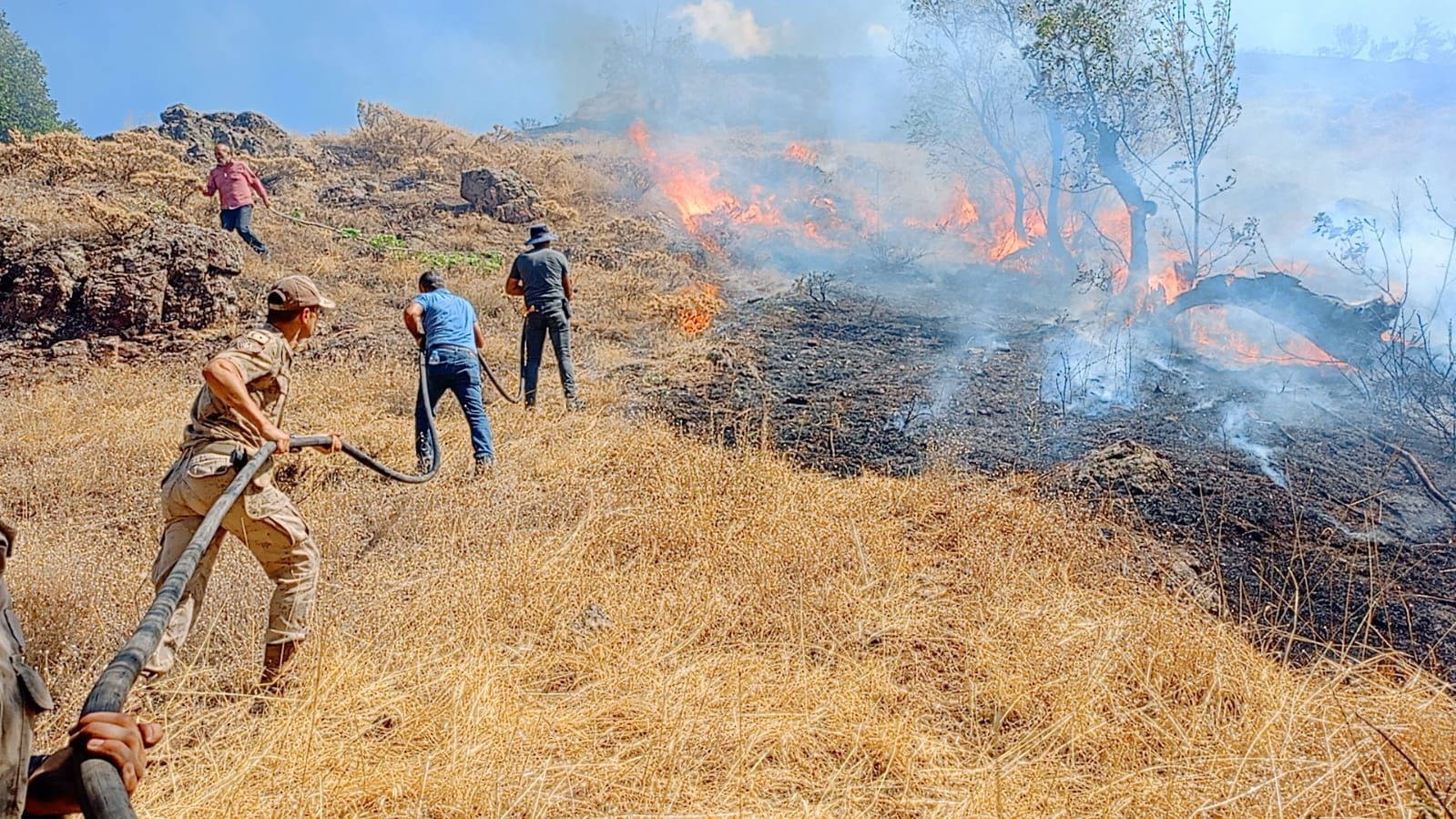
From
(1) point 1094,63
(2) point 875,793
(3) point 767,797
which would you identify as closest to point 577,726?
(3) point 767,797

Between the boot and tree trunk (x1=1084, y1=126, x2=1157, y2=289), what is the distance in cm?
1270

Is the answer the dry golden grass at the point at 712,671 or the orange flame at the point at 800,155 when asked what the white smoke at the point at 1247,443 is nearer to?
the dry golden grass at the point at 712,671

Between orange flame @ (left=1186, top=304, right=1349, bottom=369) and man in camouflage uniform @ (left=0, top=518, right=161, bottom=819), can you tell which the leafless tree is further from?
man in camouflage uniform @ (left=0, top=518, right=161, bottom=819)

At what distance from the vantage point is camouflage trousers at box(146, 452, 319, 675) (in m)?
2.99

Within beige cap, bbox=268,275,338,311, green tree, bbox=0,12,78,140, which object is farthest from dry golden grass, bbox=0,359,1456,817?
green tree, bbox=0,12,78,140

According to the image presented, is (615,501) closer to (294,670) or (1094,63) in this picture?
(294,670)

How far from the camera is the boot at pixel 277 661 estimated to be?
3088 mm

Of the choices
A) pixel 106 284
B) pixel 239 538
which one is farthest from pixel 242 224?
pixel 239 538

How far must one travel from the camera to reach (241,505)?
2.99 m

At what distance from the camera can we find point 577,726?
9.40ft

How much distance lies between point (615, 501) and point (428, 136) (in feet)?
69.6

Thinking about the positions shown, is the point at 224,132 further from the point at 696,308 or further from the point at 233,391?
the point at 233,391

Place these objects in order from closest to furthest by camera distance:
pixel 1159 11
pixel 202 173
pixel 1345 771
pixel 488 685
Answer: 1. pixel 1345 771
2. pixel 488 685
3. pixel 1159 11
4. pixel 202 173

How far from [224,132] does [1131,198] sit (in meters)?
22.3
